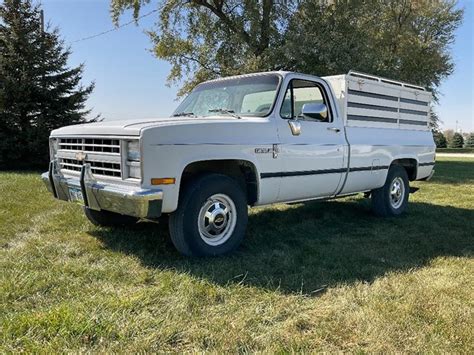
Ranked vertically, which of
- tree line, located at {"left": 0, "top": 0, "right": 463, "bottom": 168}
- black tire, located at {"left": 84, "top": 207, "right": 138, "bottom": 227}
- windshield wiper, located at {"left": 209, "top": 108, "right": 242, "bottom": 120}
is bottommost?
black tire, located at {"left": 84, "top": 207, "right": 138, "bottom": 227}

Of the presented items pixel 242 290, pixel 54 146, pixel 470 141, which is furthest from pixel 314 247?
pixel 470 141

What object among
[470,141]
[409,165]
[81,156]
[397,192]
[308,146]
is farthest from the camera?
[470,141]

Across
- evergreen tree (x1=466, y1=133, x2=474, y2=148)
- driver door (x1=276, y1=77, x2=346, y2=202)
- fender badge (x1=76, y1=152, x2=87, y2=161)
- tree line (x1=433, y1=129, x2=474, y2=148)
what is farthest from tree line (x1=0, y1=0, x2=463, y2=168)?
evergreen tree (x1=466, y1=133, x2=474, y2=148)

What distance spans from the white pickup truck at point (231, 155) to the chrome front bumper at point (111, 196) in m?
0.01

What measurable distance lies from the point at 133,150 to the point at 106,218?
1.94 m

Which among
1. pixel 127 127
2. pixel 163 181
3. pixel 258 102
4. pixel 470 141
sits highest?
pixel 258 102

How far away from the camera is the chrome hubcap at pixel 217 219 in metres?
4.48

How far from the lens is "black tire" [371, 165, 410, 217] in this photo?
23.2 feet

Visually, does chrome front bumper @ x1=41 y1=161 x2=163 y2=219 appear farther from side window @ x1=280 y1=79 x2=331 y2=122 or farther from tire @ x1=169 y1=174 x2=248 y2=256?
side window @ x1=280 y1=79 x2=331 y2=122

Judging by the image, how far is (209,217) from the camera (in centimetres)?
450

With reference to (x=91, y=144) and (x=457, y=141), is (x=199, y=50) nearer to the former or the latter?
(x=91, y=144)

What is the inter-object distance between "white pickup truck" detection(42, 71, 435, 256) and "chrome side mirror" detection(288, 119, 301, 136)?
0.05ft

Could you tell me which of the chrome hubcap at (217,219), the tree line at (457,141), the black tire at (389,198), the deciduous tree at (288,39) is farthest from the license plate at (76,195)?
the tree line at (457,141)

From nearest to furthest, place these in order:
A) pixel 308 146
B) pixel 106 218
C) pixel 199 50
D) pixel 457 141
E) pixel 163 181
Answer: pixel 163 181 < pixel 308 146 < pixel 106 218 < pixel 199 50 < pixel 457 141
